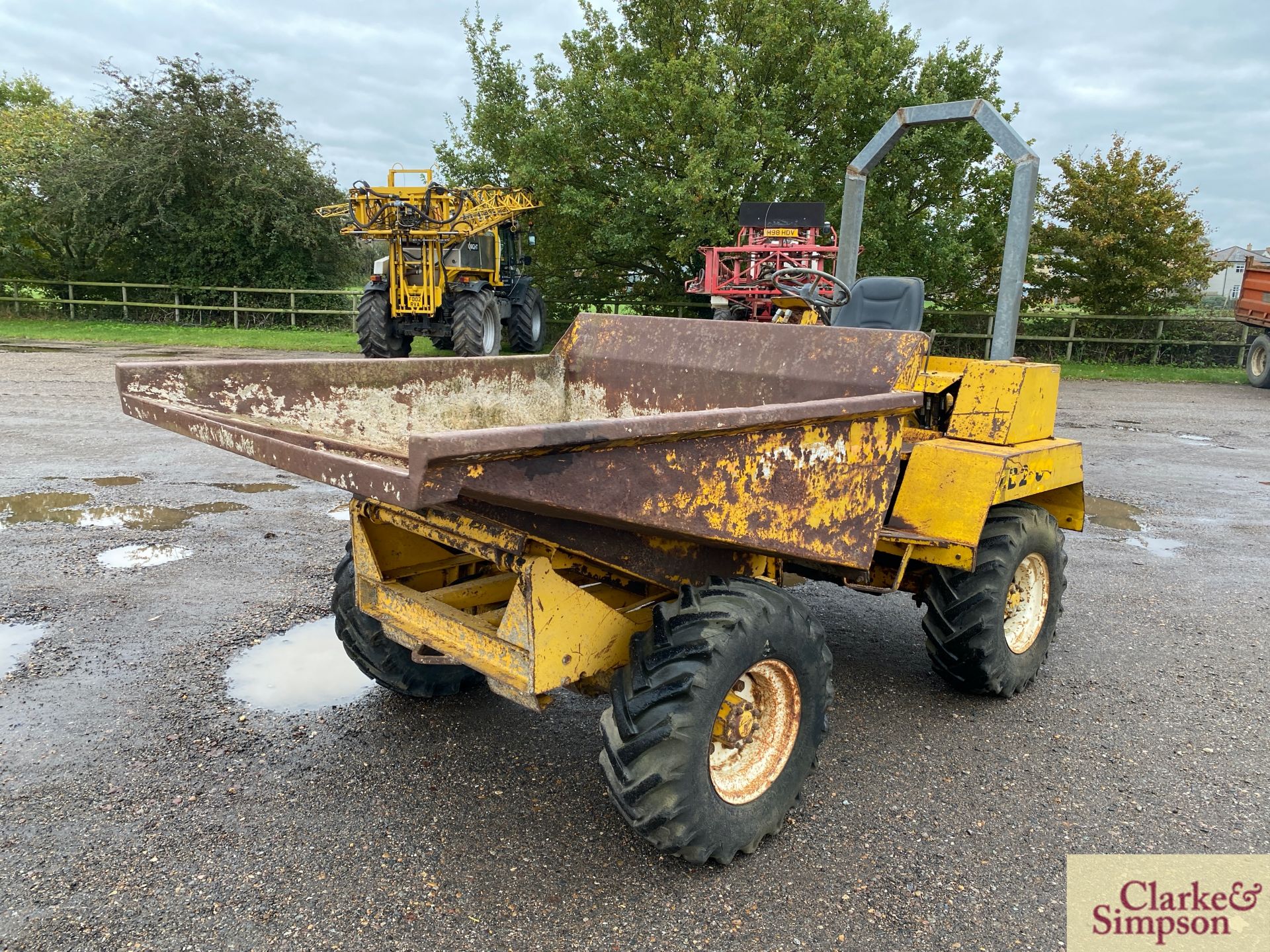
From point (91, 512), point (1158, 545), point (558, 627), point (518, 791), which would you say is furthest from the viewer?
point (1158, 545)

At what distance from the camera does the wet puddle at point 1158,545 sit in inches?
235

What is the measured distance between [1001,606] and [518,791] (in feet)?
6.31

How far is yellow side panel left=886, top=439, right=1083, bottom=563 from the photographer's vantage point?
3301 mm

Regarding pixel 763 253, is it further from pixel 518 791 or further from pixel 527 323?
pixel 518 791

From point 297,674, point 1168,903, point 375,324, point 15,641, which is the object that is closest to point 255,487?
point 15,641

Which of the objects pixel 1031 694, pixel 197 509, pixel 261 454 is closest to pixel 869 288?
pixel 1031 694

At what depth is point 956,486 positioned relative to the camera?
3342mm

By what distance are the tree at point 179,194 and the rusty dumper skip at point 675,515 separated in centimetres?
2099

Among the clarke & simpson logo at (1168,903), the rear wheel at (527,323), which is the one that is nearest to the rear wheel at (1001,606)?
the clarke & simpson logo at (1168,903)

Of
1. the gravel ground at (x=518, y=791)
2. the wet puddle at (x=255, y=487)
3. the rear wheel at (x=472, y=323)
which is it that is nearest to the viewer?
the gravel ground at (x=518, y=791)

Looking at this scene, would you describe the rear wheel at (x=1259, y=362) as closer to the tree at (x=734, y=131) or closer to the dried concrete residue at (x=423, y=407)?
the tree at (x=734, y=131)

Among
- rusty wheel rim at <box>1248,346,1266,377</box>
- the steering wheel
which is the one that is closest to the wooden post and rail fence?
rusty wheel rim at <box>1248,346,1266,377</box>

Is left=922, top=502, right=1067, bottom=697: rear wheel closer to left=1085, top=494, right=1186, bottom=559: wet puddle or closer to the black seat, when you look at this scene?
the black seat

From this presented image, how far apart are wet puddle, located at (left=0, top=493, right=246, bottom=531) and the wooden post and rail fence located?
11.2 m
